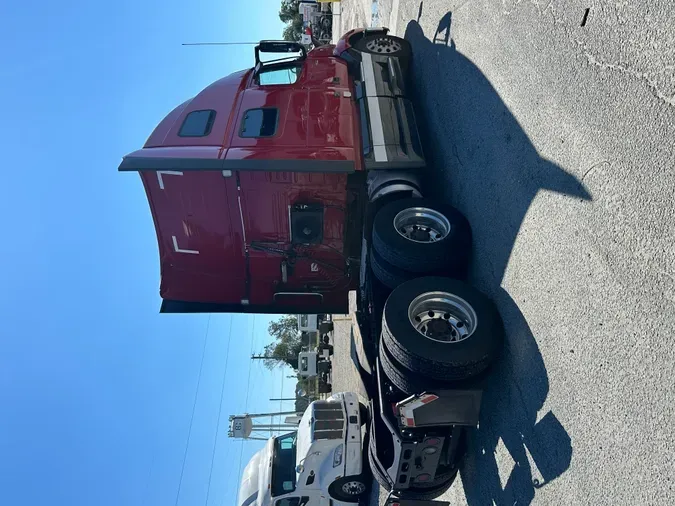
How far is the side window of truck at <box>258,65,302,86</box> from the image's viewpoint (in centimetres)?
627

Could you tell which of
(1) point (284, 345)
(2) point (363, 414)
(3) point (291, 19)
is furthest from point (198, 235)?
(3) point (291, 19)

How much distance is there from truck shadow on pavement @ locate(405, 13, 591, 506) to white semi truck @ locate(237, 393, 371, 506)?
266cm

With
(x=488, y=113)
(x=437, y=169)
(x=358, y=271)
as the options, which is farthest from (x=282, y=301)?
(x=488, y=113)

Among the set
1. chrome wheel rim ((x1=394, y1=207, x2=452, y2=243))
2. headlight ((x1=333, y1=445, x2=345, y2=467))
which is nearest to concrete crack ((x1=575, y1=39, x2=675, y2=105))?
chrome wheel rim ((x1=394, y1=207, x2=452, y2=243))

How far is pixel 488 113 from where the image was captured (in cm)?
442

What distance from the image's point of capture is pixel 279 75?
637 cm

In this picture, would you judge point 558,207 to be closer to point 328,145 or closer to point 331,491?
point 328,145

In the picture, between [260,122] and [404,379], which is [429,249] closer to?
[404,379]

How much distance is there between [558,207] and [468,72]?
2.30 meters

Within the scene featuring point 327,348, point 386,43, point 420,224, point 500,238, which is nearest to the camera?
point 500,238

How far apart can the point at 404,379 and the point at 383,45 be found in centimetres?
510

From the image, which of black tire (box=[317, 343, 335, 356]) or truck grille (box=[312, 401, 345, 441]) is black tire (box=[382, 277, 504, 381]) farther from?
black tire (box=[317, 343, 335, 356])

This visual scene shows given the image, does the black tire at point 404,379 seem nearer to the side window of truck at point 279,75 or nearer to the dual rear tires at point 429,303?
the dual rear tires at point 429,303

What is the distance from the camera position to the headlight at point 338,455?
22.8 feet
